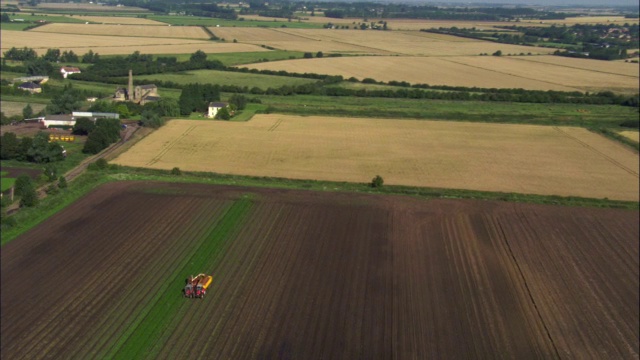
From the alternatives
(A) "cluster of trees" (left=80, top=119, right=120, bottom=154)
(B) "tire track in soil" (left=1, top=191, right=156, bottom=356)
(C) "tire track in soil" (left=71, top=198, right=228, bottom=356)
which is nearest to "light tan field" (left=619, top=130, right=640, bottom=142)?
(C) "tire track in soil" (left=71, top=198, right=228, bottom=356)

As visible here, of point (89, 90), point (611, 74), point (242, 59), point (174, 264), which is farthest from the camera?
point (242, 59)

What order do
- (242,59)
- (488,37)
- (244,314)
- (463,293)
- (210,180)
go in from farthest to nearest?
1. (488,37)
2. (242,59)
3. (210,180)
4. (463,293)
5. (244,314)

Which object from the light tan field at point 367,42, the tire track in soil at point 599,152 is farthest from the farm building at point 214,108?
the light tan field at point 367,42

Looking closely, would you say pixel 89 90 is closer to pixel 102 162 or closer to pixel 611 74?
pixel 102 162

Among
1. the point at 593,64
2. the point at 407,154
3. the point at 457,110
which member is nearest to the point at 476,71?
the point at 593,64

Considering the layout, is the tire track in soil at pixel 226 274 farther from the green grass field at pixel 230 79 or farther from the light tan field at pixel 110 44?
the light tan field at pixel 110 44

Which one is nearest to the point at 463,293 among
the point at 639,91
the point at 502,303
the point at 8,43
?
the point at 502,303
